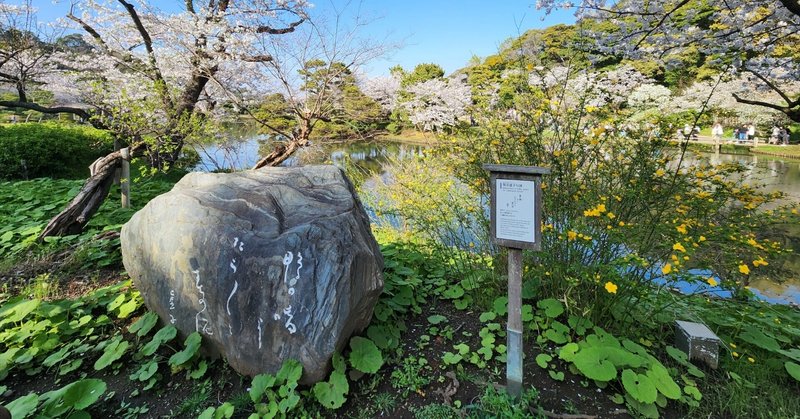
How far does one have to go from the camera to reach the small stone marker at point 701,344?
1.96 metres

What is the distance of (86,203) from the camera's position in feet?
12.2

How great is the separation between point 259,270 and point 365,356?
2.37 feet

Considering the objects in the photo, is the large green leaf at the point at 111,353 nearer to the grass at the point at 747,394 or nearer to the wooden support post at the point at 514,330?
the wooden support post at the point at 514,330

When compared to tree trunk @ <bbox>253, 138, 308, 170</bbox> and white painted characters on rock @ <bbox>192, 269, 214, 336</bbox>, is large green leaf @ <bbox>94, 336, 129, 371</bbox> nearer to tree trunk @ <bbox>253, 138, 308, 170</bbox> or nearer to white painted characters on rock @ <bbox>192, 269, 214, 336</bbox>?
white painted characters on rock @ <bbox>192, 269, 214, 336</bbox>

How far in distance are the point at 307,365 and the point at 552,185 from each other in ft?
6.29

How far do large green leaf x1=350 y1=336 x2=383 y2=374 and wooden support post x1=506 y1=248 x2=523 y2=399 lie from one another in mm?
659

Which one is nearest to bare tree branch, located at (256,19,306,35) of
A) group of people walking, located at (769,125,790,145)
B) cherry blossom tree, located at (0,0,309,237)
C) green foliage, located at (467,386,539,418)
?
cherry blossom tree, located at (0,0,309,237)

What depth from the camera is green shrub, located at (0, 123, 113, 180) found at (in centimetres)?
678

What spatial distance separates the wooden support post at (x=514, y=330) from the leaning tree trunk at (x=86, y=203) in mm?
4235

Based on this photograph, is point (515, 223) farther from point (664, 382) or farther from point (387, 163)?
point (387, 163)

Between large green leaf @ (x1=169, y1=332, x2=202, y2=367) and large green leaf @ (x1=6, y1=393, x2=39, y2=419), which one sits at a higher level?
large green leaf @ (x1=6, y1=393, x2=39, y2=419)

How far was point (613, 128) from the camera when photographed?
248 cm

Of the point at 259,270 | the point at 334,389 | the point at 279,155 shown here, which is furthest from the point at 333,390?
the point at 279,155

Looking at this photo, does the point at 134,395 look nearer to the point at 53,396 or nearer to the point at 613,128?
the point at 53,396
